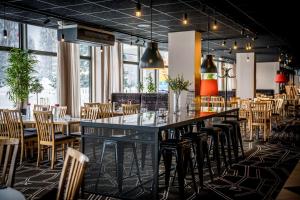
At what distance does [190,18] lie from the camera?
8.61 m

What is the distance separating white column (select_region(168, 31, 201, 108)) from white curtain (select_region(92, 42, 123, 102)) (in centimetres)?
242

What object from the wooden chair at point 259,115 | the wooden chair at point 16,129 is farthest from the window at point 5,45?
the wooden chair at point 259,115

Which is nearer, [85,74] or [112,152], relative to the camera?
[112,152]

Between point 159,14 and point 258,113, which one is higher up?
point 159,14

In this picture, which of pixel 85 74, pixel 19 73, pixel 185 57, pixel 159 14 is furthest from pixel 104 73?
pixel 19 73

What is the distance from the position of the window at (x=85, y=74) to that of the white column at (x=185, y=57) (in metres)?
2.85

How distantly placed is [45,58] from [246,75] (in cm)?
970

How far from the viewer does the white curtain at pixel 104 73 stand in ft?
37.7

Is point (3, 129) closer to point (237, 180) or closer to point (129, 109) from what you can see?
point (129, 109)

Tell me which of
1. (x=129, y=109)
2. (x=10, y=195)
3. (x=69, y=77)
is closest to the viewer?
(x=10, y=195)

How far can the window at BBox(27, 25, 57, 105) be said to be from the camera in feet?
30.8

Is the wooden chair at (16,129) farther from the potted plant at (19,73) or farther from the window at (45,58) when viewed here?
the window at (45,58)

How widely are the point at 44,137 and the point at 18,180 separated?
1.00 m

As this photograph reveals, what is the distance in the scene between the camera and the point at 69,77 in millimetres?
10062
